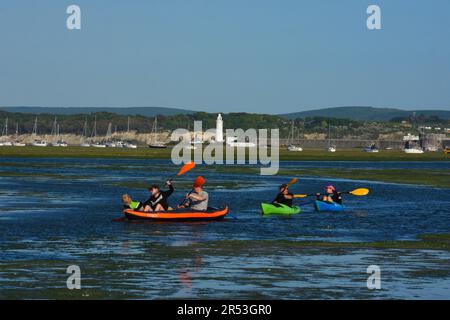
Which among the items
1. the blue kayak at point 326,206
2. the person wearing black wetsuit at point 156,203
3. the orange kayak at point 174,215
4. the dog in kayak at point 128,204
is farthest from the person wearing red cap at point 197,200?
the blue kayak at point 326,206

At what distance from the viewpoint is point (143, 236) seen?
38.0 metres

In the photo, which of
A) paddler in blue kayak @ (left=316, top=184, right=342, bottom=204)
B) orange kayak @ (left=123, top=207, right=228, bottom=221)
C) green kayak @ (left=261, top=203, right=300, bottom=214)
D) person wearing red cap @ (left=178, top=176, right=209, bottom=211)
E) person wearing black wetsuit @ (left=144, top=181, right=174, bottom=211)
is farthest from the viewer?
paddler in blue kayak @ (left=316, top=184, right=342, bottom=204)

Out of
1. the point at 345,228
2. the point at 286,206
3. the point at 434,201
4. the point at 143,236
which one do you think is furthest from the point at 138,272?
the point at 434,201

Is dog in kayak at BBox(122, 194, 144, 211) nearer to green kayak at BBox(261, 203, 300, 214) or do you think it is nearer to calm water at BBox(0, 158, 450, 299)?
calm water at BBox(0, 158, 450, 299)

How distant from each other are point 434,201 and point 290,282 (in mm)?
36499

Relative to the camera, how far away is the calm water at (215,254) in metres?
25.8

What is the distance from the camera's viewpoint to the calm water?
25.8m

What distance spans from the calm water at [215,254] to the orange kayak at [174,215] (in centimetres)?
44

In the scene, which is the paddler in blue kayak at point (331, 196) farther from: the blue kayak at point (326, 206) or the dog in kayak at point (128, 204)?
the dog in kayak at point (128, 204)

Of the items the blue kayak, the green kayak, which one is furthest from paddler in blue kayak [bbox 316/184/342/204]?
the green kayak

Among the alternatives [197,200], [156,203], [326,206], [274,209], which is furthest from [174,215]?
[326,206]

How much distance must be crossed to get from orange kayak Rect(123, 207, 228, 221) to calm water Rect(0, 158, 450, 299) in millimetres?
442

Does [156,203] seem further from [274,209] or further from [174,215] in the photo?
[274,209]
